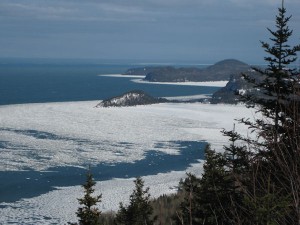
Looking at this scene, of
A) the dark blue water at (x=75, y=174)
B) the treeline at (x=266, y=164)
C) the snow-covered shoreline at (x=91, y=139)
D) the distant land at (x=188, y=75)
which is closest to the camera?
the treeline at (x=266, y=164)

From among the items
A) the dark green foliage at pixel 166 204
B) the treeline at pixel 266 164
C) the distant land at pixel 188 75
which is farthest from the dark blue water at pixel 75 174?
the distant land at pixel 188 75

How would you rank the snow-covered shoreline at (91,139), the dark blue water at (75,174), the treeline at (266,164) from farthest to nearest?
the dark blue water at (75,174) → the snow-covered shoreline at (91,139) → the treeline at (266,164)

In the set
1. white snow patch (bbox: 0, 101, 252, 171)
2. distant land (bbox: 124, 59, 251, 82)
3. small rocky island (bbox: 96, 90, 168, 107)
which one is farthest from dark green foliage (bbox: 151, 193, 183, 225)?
distant land (bbox: 124, 59, 251, 82)

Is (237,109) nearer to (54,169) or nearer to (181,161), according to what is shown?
(181,161)

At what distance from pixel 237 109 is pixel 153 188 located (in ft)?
159

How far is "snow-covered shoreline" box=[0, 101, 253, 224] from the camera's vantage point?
22.5 m

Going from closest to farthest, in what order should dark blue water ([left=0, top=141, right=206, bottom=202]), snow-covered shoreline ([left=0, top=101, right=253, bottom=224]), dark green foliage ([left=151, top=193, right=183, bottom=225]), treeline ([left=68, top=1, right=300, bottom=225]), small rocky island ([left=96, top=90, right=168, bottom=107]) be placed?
treeline ([left=68, top=1, right=300, bottom=225]) < snow-covered shoreline ([left=0, top=101, right=253, bottom=224]) < dark green foliage ([left=151, top=193, right=183, bottom=225]) < dark blue water ([left=0, top=141, right=206, bottom=202]) < small rocky island ([left=96, top=90, right=168, bottom=107])

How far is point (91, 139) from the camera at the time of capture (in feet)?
131

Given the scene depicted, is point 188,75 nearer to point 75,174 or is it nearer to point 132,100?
point 132,100

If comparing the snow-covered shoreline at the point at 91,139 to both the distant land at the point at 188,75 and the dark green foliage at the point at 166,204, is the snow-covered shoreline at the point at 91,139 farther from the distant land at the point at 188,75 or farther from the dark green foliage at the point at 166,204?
the distant land at the point at 188,75

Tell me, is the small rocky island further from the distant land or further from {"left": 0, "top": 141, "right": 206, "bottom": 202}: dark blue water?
the distant land

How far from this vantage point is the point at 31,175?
27391mm

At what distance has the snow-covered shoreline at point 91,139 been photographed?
2250 cm

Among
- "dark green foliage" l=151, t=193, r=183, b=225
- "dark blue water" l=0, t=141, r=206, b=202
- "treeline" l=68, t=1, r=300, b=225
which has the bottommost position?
"dark green foliage" l=151, t=193, r=183, b=225
